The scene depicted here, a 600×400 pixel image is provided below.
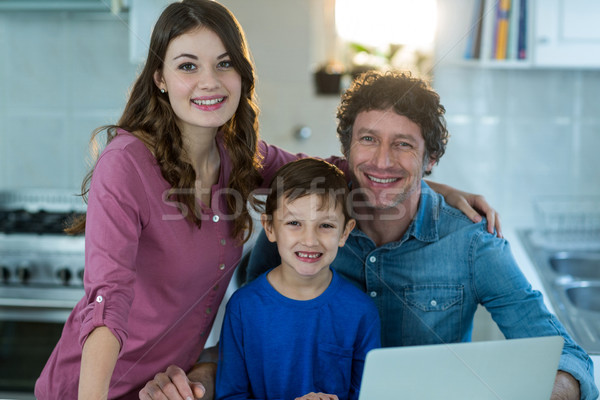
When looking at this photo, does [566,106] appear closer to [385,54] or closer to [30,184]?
[385,54]

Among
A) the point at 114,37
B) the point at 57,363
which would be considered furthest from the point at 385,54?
the point at 57,363

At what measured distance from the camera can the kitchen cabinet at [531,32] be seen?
2.27 metres

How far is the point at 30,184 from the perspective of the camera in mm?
2801

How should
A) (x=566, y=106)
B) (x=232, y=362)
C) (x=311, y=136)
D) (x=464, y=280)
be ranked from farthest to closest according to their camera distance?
(x=311, y=136), (x=566, y=106), (x=464, y=280), (x=232, y=362)

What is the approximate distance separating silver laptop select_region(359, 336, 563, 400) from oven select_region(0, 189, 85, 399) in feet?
5.17

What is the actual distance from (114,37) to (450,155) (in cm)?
165

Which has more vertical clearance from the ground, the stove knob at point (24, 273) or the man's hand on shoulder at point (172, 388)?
the man's hand on shoulder at point (172, 388)

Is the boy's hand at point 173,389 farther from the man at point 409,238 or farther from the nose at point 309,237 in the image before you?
the man at point 409,238

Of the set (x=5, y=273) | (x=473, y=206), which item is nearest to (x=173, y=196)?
(x=473, y=206)

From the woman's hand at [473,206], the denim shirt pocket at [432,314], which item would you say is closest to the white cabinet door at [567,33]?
the woman's hand at [473,206]

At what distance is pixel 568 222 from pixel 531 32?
2.70ft

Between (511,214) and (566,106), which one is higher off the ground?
(566,106)

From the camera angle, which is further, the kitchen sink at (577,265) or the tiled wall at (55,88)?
the tiled wall at (55,88)

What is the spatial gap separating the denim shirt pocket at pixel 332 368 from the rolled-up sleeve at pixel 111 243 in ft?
1.34
